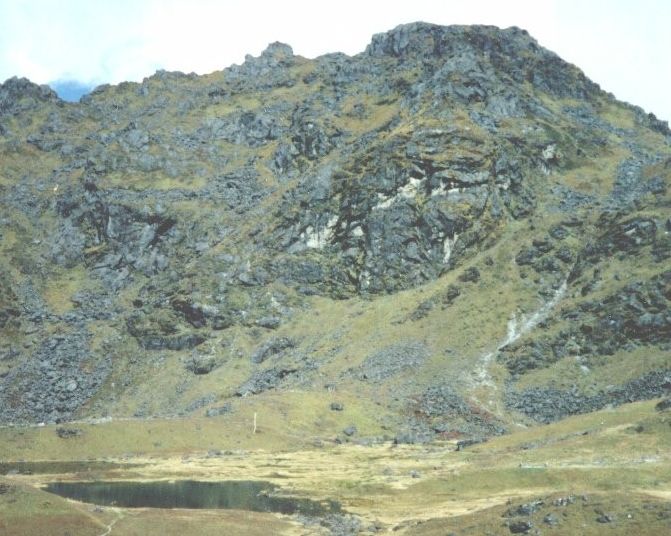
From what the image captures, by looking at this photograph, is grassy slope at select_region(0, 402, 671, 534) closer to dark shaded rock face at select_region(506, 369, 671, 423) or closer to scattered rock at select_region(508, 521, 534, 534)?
scattered rock at select_region(508, 521, 534, 534)

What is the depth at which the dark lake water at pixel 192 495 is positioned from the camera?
255ft

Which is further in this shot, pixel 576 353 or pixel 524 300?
pixel 524 300

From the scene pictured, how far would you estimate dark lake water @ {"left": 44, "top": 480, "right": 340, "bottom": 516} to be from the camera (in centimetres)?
7769

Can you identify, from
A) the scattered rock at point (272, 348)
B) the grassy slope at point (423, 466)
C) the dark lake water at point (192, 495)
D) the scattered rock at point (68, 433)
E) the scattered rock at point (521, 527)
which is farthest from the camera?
the scattered rock at point (272, 348)

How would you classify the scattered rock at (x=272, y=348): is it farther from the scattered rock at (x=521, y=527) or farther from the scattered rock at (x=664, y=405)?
the scattered rock at (x=521, y=527)

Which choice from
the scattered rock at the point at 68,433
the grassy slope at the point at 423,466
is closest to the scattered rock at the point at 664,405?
the grassy slope at the point at 423,466

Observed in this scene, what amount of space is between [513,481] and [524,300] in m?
105

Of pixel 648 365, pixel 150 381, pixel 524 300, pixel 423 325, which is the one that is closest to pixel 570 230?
pixel 524 300

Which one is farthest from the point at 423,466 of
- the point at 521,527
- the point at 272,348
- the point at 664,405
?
the point at 272,348

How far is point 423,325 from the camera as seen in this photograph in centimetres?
17900

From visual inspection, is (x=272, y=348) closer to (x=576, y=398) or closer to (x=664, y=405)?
(x=576, y=398)

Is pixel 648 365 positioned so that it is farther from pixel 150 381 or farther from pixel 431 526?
pixel 150 381

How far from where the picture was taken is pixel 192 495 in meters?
85.1

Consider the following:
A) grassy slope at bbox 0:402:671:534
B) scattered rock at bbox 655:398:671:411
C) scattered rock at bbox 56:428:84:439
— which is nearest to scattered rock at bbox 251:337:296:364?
grassy slope at bbox 0:402:671:534
